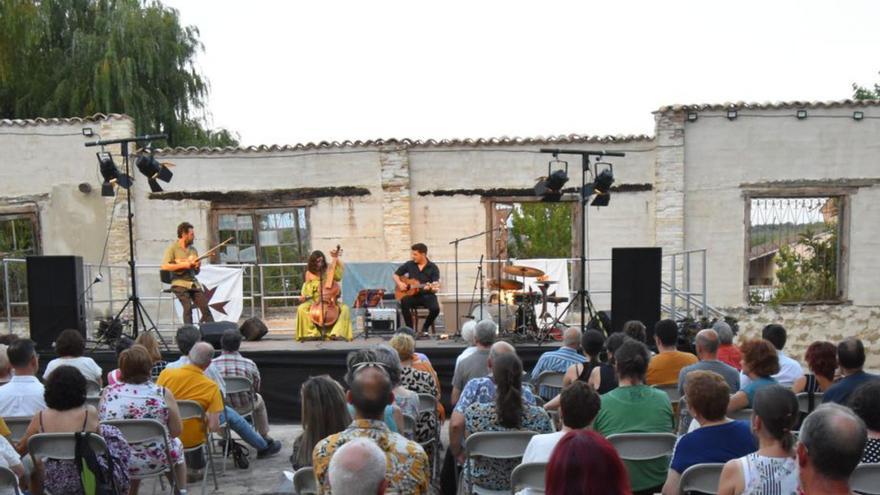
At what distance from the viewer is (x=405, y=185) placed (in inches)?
482

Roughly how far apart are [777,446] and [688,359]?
8.62ft

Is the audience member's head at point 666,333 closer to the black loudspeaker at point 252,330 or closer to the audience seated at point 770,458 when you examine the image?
the audience seated at point 770,458

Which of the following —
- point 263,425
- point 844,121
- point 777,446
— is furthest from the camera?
point 844,121

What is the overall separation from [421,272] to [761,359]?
6.04m

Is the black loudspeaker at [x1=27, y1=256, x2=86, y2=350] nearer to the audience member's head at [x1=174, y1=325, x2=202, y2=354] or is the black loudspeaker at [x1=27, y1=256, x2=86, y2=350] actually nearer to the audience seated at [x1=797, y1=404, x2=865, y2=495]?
the audience member's head at [x1=174, y1=325, x2=202, y2=354]

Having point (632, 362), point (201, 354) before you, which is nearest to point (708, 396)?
point (632, 362)

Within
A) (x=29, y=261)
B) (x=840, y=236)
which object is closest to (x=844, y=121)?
(x=840, y=236)

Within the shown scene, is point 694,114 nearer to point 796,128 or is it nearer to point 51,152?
point 796,128

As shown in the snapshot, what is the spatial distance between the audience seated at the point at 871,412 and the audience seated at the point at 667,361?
2.12 m

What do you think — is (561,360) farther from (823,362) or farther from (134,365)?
(134,365)

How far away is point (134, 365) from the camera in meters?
4.35

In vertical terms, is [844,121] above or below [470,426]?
above

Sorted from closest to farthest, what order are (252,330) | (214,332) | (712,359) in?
(712,359) → (214,332) → (252,330)

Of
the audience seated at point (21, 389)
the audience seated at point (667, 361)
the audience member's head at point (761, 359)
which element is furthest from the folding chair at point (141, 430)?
the audience member's head at point (761, 359)
